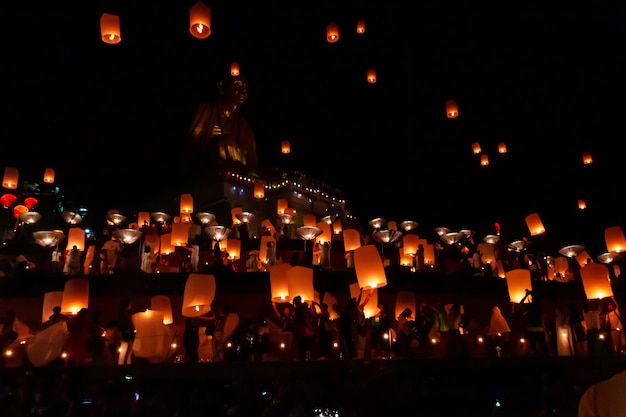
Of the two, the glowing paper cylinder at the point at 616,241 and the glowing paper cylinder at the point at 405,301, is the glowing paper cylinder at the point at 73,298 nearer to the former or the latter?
the glowing paper cylinder at the point at 405,301

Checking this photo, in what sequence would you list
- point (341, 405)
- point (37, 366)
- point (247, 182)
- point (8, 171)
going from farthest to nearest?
point (247, 182) → point (8, 171) → point (37, 366) → point (341, 405)

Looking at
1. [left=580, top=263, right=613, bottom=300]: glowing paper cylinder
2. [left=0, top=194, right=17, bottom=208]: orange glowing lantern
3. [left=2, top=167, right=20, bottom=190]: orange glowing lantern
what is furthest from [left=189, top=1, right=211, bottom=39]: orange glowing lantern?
[left=0, top=194, right=17, bottom=208]: orange glowing lantern

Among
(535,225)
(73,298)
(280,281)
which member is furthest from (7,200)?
(535,225)

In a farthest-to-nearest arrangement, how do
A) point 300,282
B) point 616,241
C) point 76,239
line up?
point 616,241, point 76,239, point 300,282

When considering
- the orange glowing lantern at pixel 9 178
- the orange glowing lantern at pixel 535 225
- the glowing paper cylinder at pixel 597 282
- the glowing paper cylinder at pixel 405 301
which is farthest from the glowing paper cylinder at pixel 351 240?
the orange glowing lantern at pixel 9 178

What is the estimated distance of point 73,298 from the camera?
9930mm

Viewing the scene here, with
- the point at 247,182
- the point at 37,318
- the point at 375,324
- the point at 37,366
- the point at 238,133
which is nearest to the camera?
the point at 37,366

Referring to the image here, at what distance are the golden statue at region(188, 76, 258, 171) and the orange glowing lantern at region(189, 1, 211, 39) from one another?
1341 centimetres

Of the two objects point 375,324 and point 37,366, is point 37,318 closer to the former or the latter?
point 37,366

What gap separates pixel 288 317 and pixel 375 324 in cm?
177

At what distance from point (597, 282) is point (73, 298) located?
362 inches

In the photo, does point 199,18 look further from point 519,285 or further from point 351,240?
point 519,285

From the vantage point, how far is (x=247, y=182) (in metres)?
22.3

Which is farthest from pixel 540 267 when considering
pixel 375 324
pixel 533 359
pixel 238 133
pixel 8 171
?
pixel 8 171
